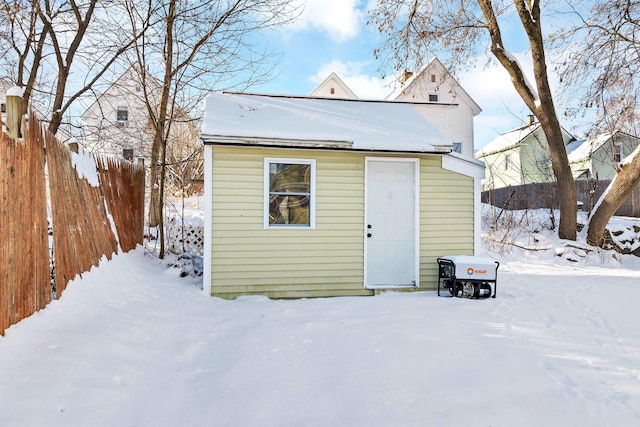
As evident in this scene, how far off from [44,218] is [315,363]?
9.85 ft

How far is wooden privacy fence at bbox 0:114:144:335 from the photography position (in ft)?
10.1

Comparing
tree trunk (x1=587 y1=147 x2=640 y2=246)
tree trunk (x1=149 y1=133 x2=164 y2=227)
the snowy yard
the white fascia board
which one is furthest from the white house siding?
tree trunk (x1=587 y1=147 x2=640 y2=246)

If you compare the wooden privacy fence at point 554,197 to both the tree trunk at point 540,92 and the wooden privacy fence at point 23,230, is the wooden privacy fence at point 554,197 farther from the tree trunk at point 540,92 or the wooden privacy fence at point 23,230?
the wooden privacy fence at point 23,230

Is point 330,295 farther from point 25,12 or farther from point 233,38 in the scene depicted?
point 25,12

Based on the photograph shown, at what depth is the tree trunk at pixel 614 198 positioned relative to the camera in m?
9.82

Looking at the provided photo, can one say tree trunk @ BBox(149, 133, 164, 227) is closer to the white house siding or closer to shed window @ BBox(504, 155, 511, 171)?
the white house siding

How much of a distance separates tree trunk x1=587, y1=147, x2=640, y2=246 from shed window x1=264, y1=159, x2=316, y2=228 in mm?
8555

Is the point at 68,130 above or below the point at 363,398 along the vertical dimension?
above

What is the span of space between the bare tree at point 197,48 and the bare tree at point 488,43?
11.3 feet

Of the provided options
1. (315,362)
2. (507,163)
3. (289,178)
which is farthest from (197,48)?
(507,163)

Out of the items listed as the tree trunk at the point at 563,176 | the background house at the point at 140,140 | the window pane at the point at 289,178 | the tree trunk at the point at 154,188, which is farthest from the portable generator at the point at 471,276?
the background house at the point at 140,140

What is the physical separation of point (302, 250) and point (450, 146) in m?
3.03

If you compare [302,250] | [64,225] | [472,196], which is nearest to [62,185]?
[64,225]

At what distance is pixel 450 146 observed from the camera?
21.0ft
